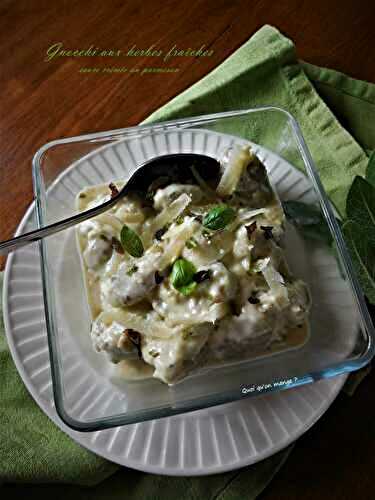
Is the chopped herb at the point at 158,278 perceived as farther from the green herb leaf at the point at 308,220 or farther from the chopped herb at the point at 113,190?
the green herb leaf at the point at 308,220

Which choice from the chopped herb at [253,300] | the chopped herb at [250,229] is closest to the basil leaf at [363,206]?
the chopped herb at [250,229]

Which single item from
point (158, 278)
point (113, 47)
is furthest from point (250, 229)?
point (113, 47)

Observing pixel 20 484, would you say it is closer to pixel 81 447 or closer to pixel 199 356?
pixel 81 447

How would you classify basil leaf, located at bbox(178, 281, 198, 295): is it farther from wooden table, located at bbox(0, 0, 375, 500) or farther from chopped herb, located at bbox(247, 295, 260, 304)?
wooden table, located at bbox(0, 0, 375, 500)

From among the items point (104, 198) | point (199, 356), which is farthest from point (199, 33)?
point (199, 356)

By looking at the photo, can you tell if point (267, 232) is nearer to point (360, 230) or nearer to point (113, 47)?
point (360, 230)
